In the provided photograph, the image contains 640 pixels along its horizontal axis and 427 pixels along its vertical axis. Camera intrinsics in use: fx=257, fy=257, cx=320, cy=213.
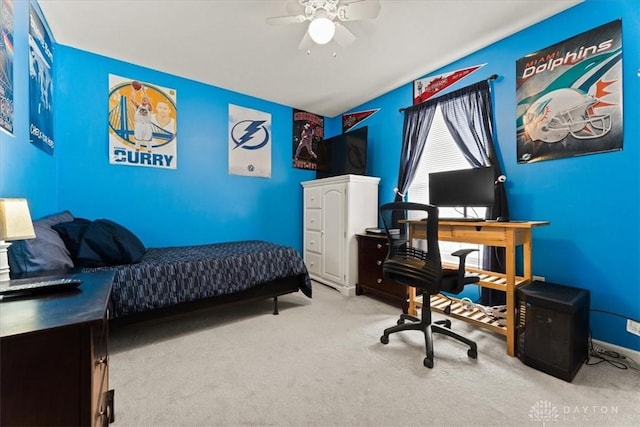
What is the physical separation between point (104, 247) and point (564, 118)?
368 cm

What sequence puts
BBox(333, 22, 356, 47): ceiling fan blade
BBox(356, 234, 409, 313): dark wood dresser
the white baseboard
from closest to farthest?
the white baseboard → BBox(333, 22, 356, 47): ceiling fan blade → BBox(356, 234, 409, 313): dark wood dresser

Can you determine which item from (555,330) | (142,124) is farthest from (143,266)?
(555,330)

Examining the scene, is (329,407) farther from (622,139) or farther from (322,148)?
(322,148)

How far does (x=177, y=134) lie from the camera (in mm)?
3141

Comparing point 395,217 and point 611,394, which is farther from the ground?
point 395,217

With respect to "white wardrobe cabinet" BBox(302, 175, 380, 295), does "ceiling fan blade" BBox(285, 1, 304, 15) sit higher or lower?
higher

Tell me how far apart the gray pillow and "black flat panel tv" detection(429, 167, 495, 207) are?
116 inches

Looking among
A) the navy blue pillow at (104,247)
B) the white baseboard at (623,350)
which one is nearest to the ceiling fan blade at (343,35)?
the navy blue pillow at (104,247)

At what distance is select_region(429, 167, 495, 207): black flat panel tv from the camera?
7.22 feet

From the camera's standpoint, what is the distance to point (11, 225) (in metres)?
1.11

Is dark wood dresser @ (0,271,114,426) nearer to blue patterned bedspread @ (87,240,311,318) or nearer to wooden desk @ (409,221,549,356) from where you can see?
blue patterned bedspread @ (87,240,311,318)

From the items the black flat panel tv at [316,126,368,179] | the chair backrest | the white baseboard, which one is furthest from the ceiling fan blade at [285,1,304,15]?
Answer: the white baseboard

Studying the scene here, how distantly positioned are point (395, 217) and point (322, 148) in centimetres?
169

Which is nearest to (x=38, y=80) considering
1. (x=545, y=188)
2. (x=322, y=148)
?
(x=322, y=148)
